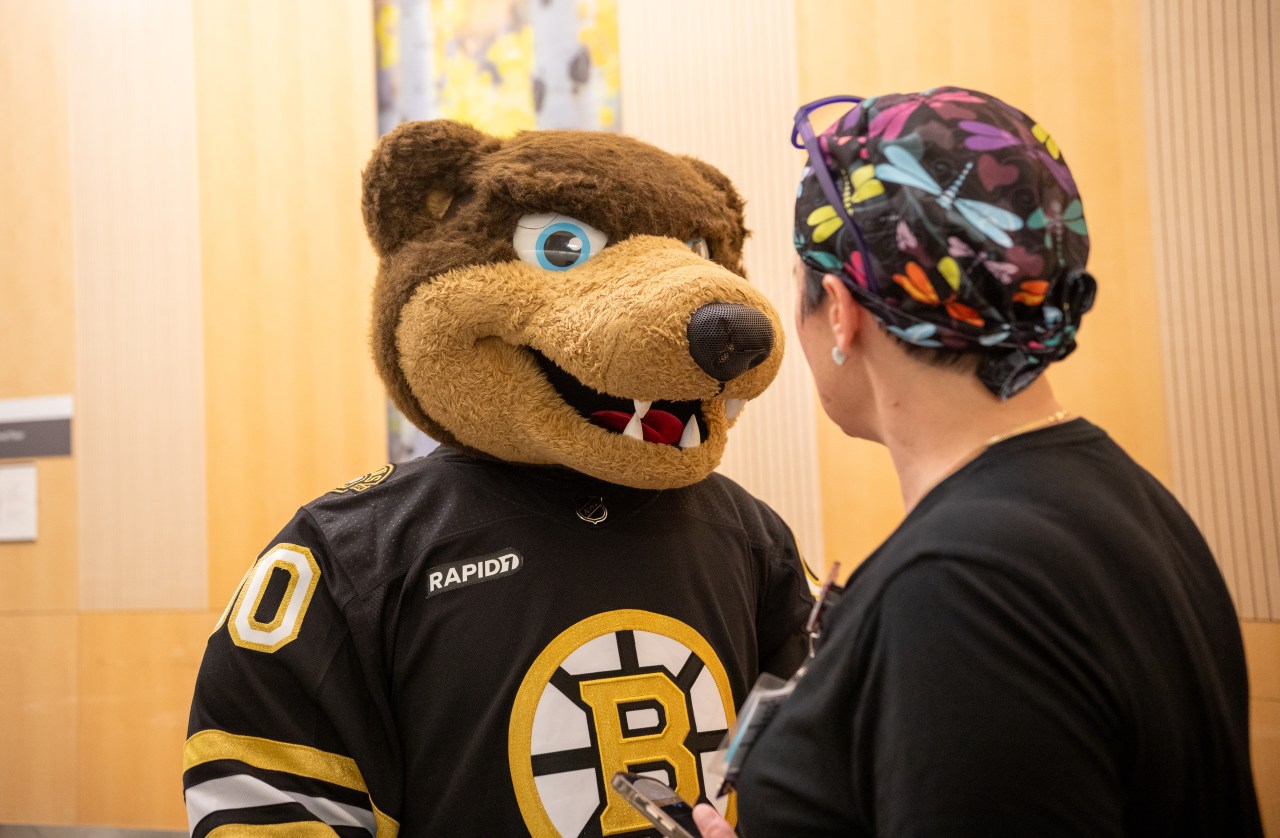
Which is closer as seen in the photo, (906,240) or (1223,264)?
(906,240)

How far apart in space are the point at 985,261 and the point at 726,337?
425 millimetres

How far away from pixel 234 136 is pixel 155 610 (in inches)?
42.4

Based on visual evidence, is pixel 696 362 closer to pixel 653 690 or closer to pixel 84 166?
pixel 653 690

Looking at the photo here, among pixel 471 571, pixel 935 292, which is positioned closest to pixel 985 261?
pixel 935 292

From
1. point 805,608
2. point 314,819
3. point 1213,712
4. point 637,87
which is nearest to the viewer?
point 1213,712

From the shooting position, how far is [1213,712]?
0.66 m

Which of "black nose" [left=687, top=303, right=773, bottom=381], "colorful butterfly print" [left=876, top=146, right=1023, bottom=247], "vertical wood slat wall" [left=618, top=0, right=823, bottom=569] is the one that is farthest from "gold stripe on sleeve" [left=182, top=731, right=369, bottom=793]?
"vertical wood slat wall" [left=618, top=0, right=823, bottom=569]

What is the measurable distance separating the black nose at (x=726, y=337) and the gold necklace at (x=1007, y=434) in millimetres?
392

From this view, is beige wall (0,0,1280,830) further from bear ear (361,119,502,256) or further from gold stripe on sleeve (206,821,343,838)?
gold stripe on sleeve (206,821,343,838)

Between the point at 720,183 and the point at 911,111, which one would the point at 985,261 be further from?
the point at 720,183

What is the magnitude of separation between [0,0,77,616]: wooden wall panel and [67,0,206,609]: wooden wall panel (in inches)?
1.5

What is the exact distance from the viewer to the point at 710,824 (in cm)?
82

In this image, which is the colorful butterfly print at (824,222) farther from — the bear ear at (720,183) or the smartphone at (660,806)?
the bear ear at (720,183)

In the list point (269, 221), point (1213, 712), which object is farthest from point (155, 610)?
point (1213, 712)
